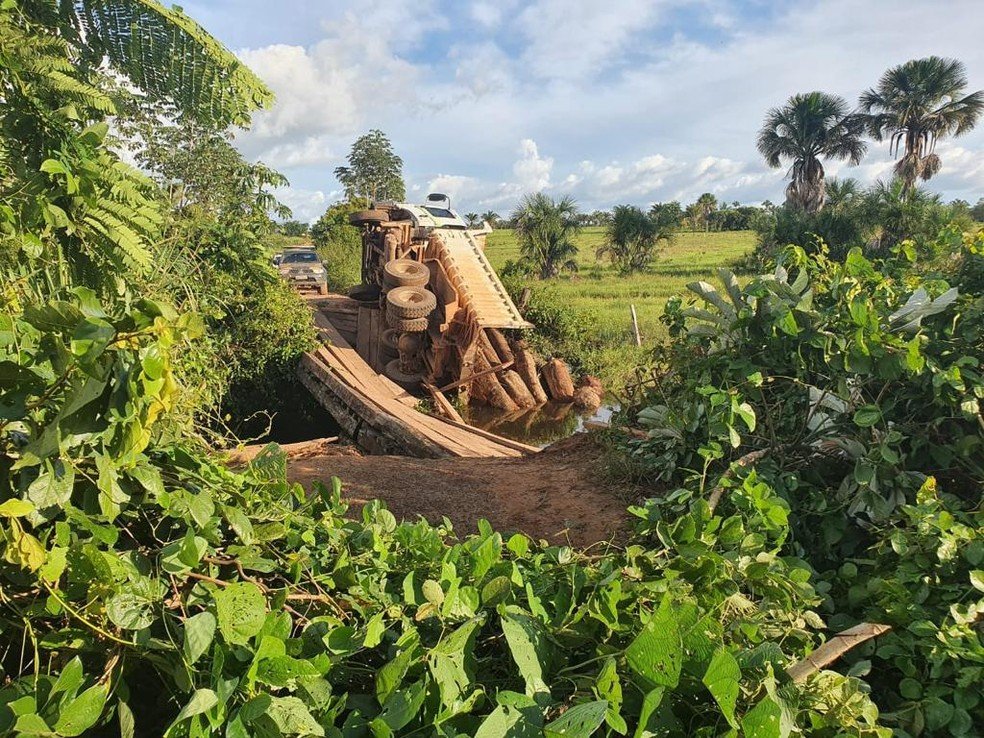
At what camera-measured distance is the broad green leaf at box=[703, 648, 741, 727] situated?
1281mm

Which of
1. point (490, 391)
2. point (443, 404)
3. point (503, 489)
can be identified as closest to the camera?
point (503, 489)

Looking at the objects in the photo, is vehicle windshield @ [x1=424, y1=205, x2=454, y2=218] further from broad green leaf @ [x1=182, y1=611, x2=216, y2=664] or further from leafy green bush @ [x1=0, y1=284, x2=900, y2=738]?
broad green leaf @ [x1=182, y1=611, x2=216, y2=664]

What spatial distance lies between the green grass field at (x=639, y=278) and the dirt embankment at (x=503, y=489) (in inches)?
462

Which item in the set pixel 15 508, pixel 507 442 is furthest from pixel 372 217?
pixel 15 508

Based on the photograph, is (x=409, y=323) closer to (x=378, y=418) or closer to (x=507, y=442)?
(x=378, y=418)

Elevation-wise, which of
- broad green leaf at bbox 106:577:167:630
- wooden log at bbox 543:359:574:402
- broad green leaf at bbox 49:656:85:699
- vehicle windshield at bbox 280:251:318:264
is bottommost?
wooden log at bbox 543:359:574:402

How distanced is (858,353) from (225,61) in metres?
4.29

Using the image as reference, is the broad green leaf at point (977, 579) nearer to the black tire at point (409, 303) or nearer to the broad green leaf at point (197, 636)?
the broad green leaf at point (197, 636)

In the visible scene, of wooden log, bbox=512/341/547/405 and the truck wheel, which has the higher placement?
the truck wheel

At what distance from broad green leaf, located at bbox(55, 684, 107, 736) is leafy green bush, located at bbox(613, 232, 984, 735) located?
79.2 inches

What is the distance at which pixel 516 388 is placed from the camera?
14.3 meters

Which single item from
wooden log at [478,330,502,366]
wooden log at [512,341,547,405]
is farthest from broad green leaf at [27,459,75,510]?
wooden log at [512,341,547,405]

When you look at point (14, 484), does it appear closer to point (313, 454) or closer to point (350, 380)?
point (313, 454)

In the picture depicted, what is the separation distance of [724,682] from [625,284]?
2961 centimetres
